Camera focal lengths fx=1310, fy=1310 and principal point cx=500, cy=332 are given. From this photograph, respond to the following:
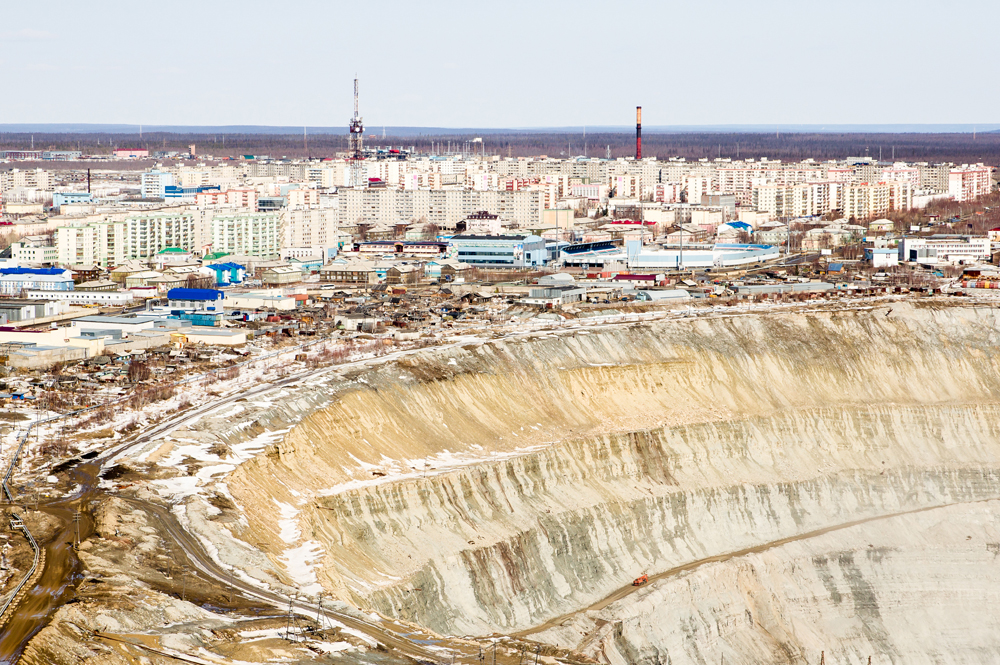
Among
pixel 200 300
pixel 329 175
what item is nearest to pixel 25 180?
pixel 329 175

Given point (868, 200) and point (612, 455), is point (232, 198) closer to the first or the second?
point (868, 200)

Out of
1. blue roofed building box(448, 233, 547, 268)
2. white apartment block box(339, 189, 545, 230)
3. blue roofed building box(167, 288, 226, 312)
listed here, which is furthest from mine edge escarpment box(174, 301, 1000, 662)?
white apartment block box(339, 189, 545, 230)

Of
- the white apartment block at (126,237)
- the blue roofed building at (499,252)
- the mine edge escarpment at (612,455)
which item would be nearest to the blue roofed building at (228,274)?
the white apartment block at (126,237)

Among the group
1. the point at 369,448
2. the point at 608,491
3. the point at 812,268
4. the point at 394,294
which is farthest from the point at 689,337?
the point at 812,268

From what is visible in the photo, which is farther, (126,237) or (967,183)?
(967,183)

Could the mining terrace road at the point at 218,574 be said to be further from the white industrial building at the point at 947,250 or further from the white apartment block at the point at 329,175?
the white apartment block at the point at 329,175

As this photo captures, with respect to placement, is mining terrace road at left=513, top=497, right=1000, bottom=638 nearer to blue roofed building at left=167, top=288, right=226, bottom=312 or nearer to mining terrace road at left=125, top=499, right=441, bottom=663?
mining terrace road at left=125, top=499, right=441, bottom=663

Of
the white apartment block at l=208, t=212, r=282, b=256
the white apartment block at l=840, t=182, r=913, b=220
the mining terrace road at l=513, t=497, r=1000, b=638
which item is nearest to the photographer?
the mining terrace road at l=513, t=497, r=1000, b=638
